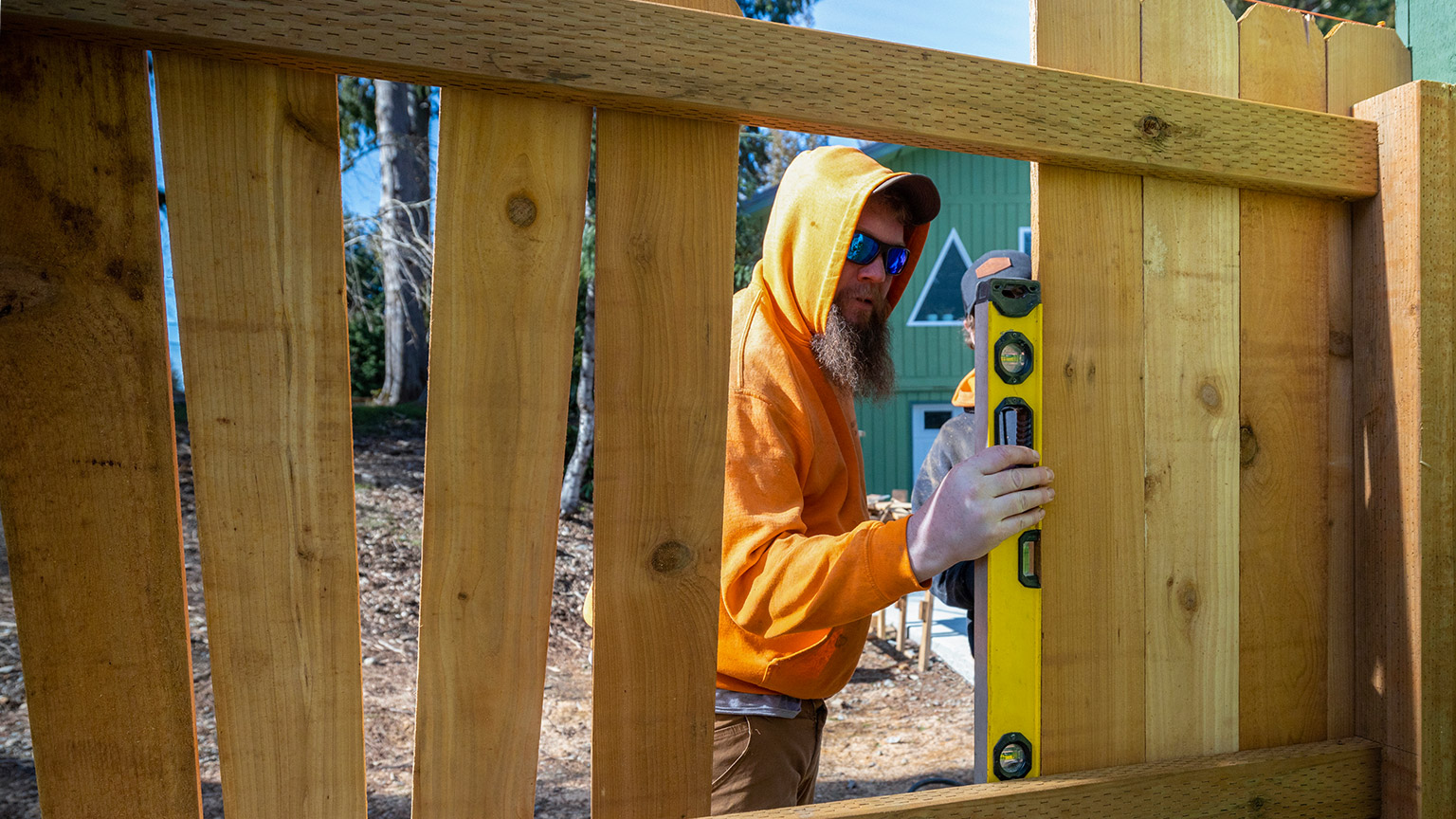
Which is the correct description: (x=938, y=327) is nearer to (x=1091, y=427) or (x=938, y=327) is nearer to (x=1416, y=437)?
(x=1416, y=437)

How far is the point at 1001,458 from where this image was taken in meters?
1.36

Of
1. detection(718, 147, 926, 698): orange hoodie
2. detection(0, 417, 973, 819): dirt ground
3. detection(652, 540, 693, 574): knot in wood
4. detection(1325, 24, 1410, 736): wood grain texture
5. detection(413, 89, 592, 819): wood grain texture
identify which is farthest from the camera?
detection(0, 417, 973, 819): dirt ground

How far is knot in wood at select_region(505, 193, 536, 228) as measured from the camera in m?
1.18

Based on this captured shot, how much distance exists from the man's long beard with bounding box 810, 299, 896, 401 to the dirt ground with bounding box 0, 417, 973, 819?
2.55 m

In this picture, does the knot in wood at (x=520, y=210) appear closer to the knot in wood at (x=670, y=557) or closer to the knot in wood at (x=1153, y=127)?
the knot in wood at (x=670, y=557)

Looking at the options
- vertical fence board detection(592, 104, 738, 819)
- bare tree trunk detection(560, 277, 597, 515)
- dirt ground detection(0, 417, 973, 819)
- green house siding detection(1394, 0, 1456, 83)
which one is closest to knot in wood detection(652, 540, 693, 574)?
vertical fence board detection(592, 104, 738, 819)

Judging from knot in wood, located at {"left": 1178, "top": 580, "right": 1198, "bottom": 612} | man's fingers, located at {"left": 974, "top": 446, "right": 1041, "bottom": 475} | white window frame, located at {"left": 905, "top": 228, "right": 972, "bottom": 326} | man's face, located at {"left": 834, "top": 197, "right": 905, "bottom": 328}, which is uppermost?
white window frame, located at {"left": 905, "top": 228, "right": 972, "bottom": 326}

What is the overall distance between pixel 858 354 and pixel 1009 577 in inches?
35.7

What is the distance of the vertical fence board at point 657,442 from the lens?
48.7 inches

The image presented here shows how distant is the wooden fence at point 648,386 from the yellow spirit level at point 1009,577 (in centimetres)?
4

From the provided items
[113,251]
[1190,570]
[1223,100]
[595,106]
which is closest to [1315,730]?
[1190,570]

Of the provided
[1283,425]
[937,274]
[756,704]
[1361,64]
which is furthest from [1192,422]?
[937,274]

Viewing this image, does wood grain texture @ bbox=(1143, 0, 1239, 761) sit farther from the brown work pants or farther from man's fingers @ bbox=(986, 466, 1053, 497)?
the brown work pants

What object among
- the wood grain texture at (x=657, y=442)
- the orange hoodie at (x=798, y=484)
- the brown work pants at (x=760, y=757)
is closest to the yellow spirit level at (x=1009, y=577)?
the orange hoodie at (x=798, y=484)
